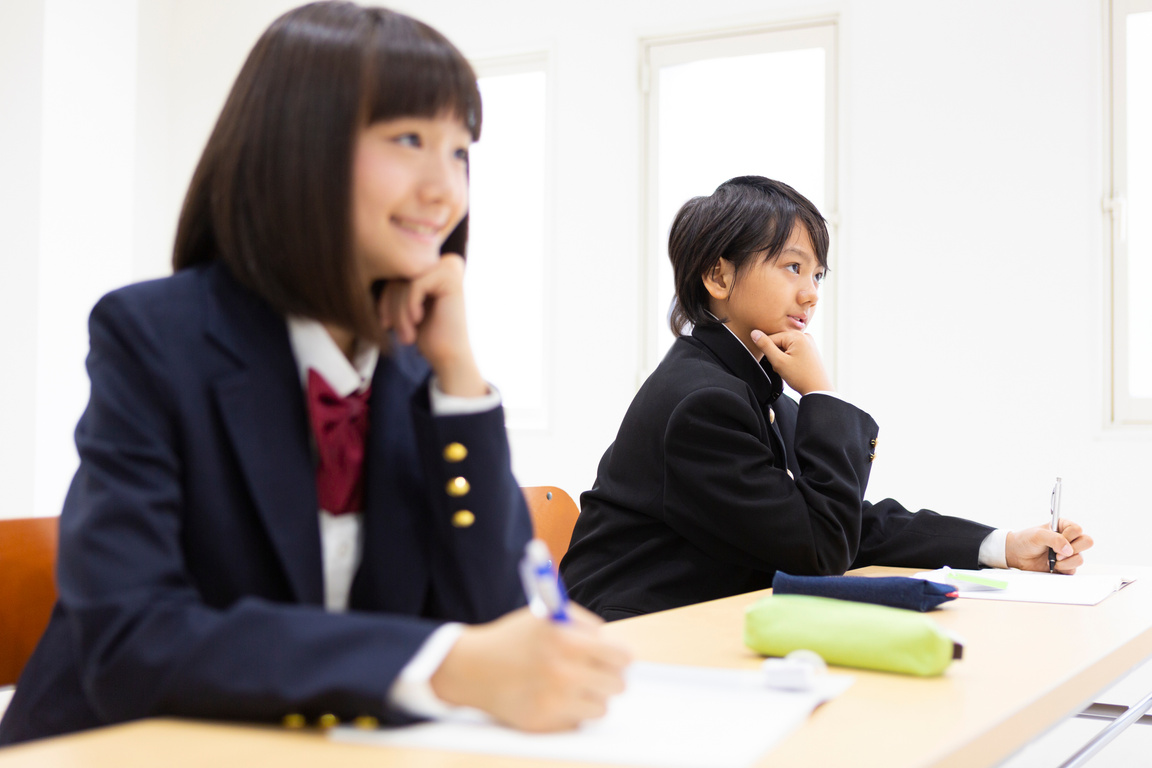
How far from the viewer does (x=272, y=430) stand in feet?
2.89

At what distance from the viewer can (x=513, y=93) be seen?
464 centimetres

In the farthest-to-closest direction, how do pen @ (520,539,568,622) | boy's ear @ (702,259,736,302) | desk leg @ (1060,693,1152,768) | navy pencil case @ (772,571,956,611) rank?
boy's ear @ (702,259,736,302) < desk leg @ (1060,693,1152,768) < navy pencil case @ (772,571,956,611) < pen @ (520,539,568,622)

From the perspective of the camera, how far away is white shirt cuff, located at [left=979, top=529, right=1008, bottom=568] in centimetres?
186

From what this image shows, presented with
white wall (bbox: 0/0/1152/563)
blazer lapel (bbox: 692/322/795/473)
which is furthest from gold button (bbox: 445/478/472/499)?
white wall (bbox: 0/0/1152/563)

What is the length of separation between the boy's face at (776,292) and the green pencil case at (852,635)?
3.21 ft

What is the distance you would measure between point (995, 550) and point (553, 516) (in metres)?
0.82

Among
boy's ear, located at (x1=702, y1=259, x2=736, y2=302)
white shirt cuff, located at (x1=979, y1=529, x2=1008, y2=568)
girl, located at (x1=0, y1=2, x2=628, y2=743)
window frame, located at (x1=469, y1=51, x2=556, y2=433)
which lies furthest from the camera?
window frame, located at (x1=469, y1=51, x2=556, y2=433)

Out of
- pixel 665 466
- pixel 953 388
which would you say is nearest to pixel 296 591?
pixel 665 466

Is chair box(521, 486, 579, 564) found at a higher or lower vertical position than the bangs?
lower

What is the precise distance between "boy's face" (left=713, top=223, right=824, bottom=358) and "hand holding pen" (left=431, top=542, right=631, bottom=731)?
1.35m

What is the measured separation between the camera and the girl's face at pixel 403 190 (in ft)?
3.05

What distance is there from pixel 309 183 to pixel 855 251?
3.28 metres

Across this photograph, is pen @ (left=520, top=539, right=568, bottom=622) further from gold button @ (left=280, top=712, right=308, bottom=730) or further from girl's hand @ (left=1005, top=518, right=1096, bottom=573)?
girl's hand @ (left=1005, top=518, right=1096, bottom=573)

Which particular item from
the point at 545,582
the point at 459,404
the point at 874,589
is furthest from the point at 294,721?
the point at 874,589
